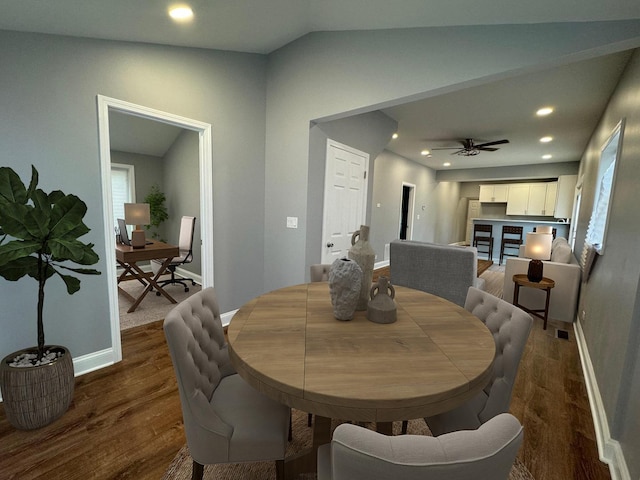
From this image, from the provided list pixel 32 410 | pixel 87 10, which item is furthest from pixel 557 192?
pixel 32 410

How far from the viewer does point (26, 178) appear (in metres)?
1.83

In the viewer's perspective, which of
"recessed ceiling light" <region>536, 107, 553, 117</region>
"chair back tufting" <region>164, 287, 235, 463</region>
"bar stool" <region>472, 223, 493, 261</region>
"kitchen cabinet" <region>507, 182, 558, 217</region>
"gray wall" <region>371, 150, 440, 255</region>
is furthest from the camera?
"bar stool" <region>472, 223, 493, 261</region>

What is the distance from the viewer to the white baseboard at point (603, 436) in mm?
1416

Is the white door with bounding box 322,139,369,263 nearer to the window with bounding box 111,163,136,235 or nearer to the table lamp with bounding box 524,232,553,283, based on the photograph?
the table lamp with bounding box 524,232,553,283

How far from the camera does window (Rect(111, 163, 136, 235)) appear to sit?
→ 5.01 m

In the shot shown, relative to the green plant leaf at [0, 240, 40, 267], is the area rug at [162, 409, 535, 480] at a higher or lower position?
lower

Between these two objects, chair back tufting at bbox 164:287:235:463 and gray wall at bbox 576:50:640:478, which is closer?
chair back tufting at bbox 164:287:235:463

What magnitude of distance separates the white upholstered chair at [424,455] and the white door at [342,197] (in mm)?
2694

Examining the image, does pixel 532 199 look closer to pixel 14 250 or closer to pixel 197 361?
pixel 197 361

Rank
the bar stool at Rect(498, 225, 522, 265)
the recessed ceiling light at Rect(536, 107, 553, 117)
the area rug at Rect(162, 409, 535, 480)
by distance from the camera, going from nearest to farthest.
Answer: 1. the area rug at Rect(162, 409, 535, 480)
2. the recessed ceiling light at Rect(536, 107, 553, 117)
3. the bar stool at Rect(498, 225, 522, 265)

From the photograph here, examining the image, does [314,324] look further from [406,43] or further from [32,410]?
[406,43]

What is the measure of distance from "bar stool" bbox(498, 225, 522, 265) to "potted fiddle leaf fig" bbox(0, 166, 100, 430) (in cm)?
840

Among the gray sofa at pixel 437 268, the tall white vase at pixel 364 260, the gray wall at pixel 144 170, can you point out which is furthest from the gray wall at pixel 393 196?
the tall white vase at pixel 364 260

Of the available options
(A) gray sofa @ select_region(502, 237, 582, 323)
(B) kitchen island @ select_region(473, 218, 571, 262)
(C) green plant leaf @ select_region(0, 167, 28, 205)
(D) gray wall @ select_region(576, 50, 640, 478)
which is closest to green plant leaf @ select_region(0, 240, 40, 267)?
(C) green plant leaf @ select_region(0, 167, 28, 205)
